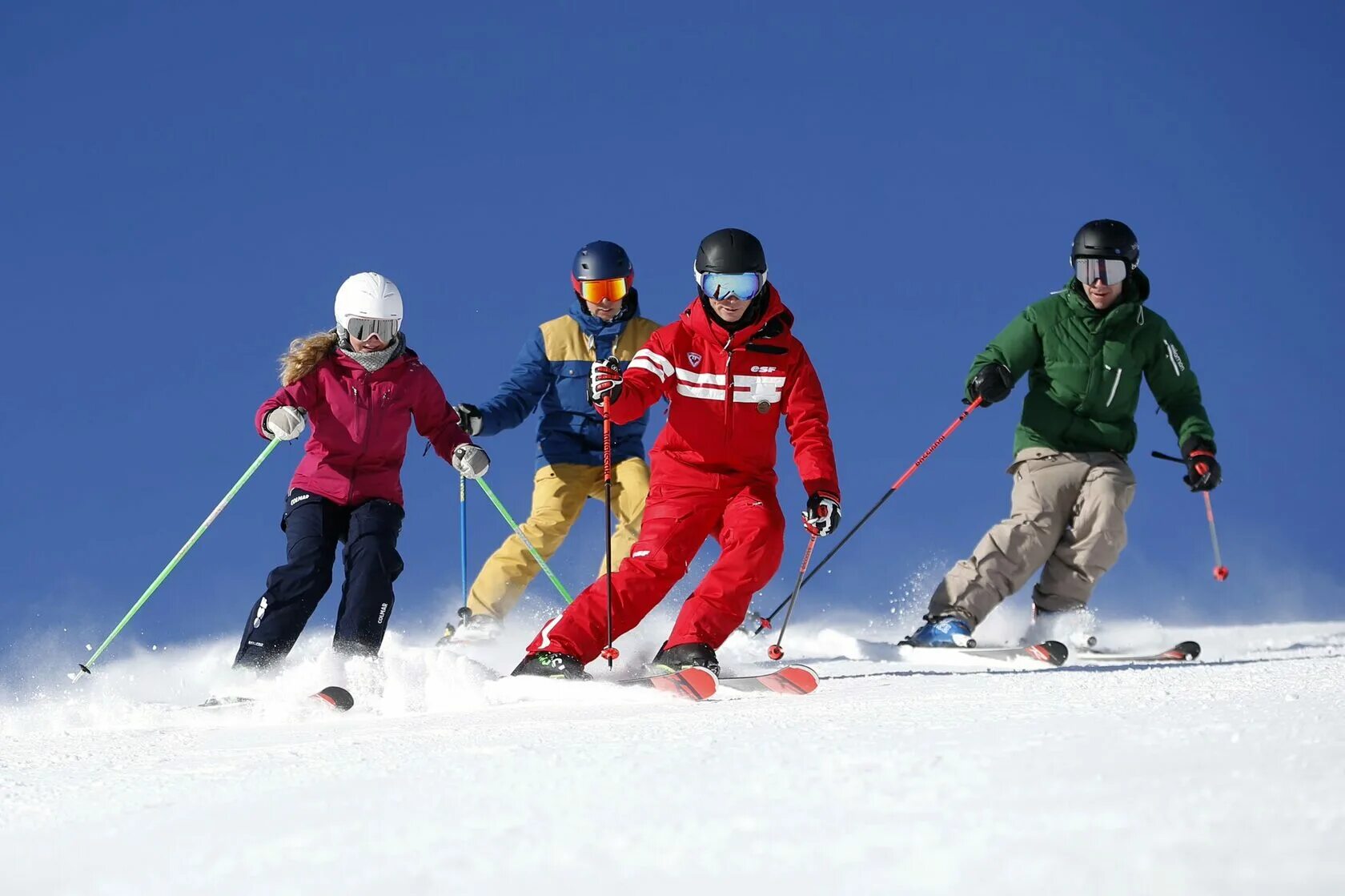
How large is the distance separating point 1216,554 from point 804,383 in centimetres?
313

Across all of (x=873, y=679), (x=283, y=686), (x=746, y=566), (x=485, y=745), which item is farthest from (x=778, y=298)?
(x=485, y=745)

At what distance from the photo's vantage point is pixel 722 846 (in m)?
1.94

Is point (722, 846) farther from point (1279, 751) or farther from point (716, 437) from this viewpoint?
point (716, 437)

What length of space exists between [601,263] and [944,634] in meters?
2.69

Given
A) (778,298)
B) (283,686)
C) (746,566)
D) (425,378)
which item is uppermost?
(778,298)

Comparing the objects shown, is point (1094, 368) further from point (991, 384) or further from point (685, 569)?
point (685, 569)

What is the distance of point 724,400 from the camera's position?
202 inches

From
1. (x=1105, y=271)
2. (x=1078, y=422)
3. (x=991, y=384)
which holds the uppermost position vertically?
(x=1105, y=271)

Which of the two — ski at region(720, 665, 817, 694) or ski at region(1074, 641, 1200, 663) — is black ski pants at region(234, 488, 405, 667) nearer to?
ski at region(720, 665, 817, 694)

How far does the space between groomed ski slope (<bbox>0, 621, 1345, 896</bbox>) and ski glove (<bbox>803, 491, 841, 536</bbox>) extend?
4.40 ft

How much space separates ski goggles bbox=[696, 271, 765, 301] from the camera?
5078 millimetres

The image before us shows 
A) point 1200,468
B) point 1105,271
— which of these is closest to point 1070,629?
point 1200,468

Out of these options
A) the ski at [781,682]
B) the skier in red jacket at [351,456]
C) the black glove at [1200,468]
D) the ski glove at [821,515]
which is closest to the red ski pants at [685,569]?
the ski glove at [821,515]

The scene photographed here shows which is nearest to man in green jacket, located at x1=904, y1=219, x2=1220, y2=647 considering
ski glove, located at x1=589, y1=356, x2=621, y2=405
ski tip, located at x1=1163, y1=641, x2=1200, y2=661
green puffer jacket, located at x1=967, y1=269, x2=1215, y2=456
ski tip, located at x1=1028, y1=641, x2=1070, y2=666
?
green puffer jacket, located at x1=967, y1=269, x2=1215, y2=456
